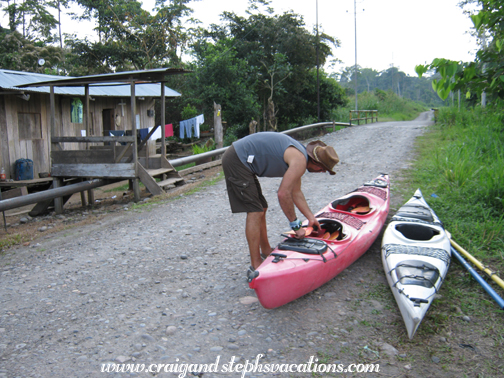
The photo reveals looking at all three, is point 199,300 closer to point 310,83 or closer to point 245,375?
point 245,375

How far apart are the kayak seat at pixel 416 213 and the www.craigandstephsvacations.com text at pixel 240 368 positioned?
2.79 m

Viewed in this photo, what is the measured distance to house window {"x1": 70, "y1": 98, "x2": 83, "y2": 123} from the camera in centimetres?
1305

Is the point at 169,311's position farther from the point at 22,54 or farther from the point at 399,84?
the point at 399,84

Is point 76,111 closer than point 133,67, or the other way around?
point 76,111

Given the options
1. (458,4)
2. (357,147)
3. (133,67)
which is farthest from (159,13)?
(458,4)

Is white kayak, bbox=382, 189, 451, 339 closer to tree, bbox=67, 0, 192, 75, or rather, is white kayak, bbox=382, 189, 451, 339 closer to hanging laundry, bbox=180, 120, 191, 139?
hanging laundry, bbox=180, 120, 191, 139

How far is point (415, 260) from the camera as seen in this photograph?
414 centimetres

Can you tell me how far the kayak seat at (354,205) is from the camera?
5.79m

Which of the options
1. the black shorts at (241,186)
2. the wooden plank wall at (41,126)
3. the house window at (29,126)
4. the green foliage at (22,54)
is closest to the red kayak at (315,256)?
the black shorts at (241,186)

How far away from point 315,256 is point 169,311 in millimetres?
1475

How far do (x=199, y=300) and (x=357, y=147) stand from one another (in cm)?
1066

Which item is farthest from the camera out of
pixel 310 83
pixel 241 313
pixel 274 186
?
pixel 310 83

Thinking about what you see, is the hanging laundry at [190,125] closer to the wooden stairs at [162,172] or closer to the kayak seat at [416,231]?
the wooden stairs at [162,172]

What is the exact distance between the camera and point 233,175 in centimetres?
398
